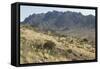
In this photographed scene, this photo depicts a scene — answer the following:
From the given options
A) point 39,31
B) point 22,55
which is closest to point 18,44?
point 22,55

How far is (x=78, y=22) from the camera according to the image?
3.55 meters

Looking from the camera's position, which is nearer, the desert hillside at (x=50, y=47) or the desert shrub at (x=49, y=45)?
the desert hillside at (x=50, y=47)

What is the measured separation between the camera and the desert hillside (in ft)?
10.4

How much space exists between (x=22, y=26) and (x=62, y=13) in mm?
607

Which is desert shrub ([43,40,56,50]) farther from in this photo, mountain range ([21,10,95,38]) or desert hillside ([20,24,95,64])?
mountain range ([21,10,95,38])

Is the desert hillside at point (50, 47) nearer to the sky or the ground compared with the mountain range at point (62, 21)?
nearer to the ground

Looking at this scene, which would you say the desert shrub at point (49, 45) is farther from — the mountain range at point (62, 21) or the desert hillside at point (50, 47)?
the mountain range at point (62, 21)

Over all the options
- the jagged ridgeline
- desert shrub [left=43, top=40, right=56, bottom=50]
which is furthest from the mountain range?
desert shrub [left=43, top=40, right=56, bottom=50]

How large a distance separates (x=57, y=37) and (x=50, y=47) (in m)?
0.17

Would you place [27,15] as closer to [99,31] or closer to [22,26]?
[22,26]

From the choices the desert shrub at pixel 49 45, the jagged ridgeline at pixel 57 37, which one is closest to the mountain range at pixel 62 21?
the jagged ridgeline at pixel 57 37

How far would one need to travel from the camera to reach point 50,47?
11.0 ft

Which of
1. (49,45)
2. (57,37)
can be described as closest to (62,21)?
(57,37)

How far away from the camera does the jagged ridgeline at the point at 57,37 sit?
10.5ft
